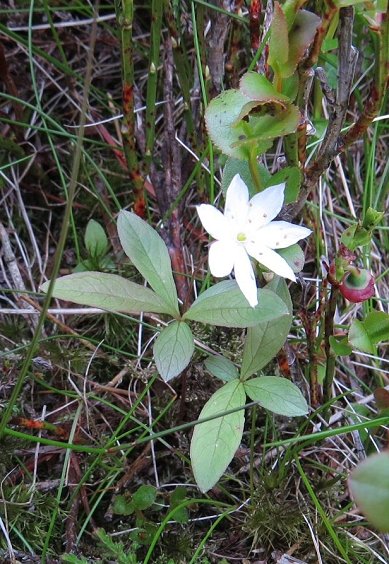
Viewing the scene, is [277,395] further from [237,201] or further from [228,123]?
[228,123]

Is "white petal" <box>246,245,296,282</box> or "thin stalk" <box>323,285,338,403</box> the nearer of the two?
"white petal" <box>246,245,296,282</box>

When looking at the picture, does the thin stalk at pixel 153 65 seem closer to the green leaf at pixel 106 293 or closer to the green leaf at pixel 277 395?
the green leaf at pixel 106 293

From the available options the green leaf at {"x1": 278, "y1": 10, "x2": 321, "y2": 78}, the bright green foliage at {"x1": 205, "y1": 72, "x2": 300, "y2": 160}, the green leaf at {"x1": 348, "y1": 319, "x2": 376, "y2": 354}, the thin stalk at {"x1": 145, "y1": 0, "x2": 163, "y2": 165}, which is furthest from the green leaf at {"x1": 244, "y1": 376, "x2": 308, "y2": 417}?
the thin stalk at {"x1": 145, "y1": 0, "x2": 163, "y2": 165}

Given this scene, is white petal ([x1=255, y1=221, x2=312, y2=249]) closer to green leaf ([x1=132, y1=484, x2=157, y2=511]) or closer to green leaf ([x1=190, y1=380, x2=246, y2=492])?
green leaf ([x1=190, y1=380, x2=246, y2=492])

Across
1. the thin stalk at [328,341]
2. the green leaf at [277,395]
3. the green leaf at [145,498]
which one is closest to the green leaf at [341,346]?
the thin stalk at [328,341]

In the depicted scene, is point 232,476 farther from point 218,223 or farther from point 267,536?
point 218,223

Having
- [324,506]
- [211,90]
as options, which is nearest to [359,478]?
[324,506]

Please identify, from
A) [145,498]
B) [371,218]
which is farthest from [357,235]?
[145,498]
